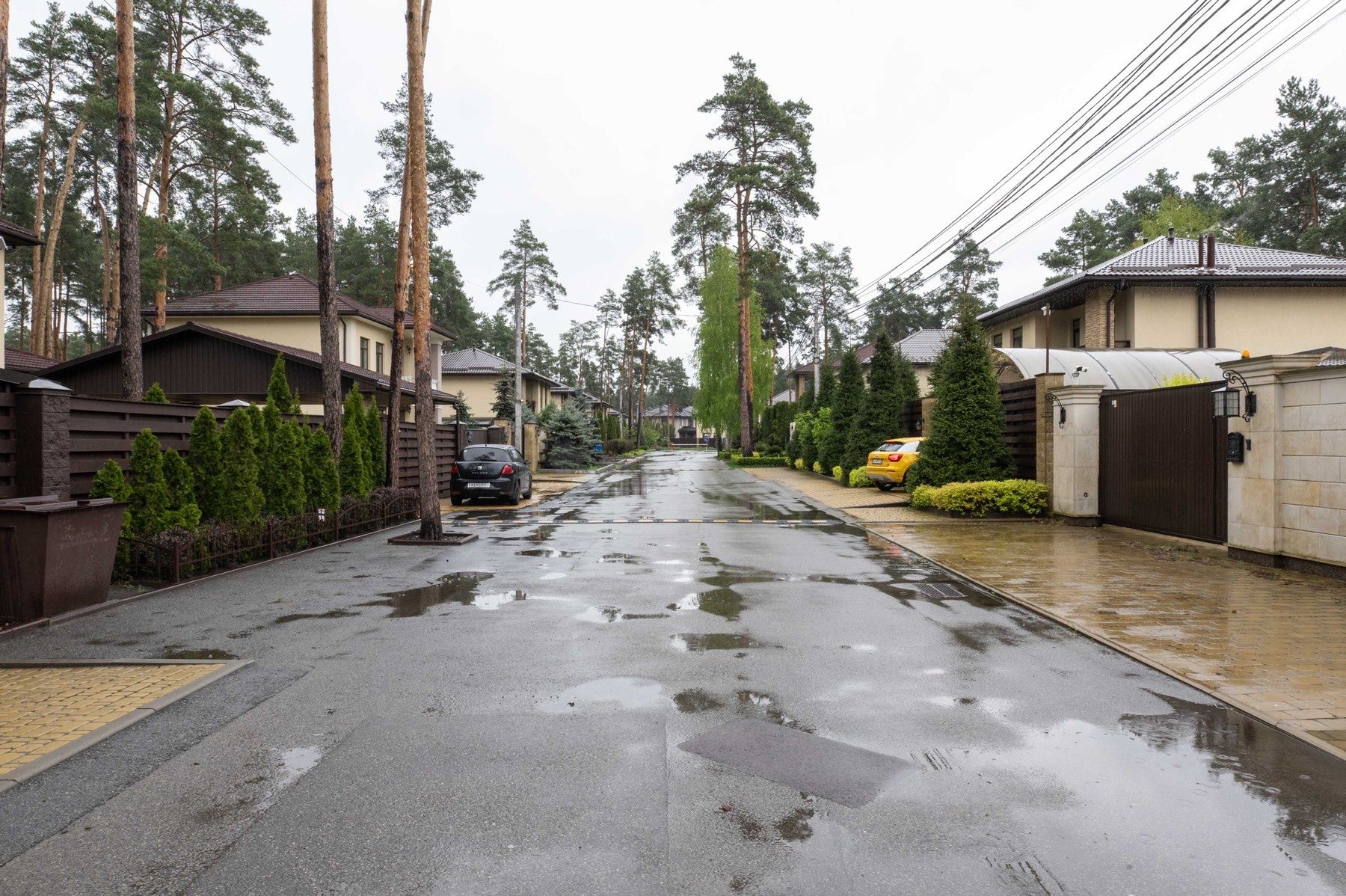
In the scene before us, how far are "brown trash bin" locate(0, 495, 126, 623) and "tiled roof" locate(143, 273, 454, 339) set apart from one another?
2202 centimetres

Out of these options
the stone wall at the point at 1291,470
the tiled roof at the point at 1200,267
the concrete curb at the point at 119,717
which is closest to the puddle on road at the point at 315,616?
the concrete curb at the point at 119,717

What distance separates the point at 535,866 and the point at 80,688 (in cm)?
412

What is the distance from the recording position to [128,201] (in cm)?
1351

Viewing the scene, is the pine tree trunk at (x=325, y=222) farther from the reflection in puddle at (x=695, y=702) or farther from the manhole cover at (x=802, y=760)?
the manhole cover at (x=802, y=760)

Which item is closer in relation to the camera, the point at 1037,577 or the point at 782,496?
the point at 1037,577

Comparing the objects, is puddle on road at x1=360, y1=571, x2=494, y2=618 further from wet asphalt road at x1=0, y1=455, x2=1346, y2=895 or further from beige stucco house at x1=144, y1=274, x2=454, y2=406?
beige stucco house at x1=144, y1=274, x2=454, y2=406

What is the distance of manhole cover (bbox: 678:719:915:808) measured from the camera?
3783 mm

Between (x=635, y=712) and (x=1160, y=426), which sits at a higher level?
(x=1160, y=426)

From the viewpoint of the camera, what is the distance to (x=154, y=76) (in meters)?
26.5

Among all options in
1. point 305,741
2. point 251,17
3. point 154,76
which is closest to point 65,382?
point 154,76

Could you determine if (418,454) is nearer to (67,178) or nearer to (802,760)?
(802,760)

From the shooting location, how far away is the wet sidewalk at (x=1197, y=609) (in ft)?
17.2

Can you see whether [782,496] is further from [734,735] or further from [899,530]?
[734,735]

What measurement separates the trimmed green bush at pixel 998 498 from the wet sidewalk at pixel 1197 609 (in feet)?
9.80
